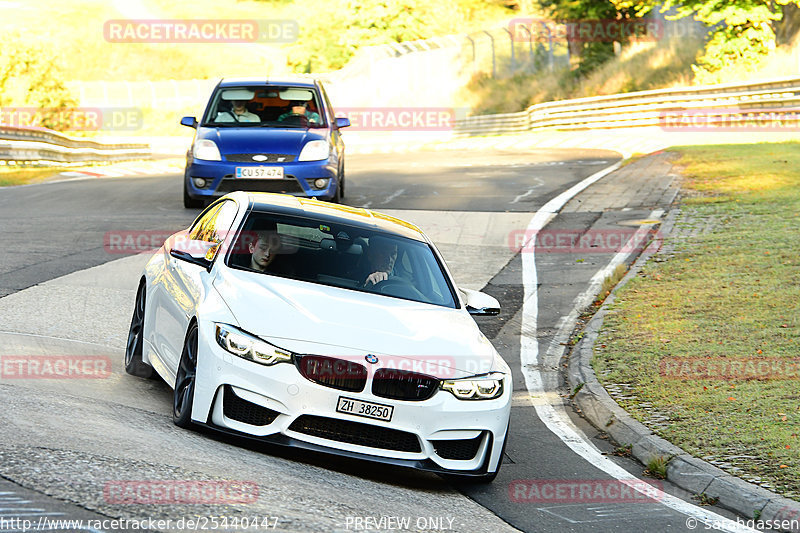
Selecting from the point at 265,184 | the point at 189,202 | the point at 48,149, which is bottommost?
the point at 48,149

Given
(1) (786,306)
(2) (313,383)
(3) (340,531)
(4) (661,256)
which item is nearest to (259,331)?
(2) (313,383)

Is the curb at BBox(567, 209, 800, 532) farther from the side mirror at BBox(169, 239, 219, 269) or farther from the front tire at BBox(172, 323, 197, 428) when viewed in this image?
the side mirror at BBox(169, 239, 219, 269)

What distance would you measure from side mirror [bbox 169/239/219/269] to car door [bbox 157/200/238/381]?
0.05 metres

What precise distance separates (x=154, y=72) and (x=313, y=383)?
113 meters

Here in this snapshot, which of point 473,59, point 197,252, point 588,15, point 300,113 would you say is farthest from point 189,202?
point 473,59

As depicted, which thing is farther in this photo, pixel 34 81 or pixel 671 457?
pixel 34 81

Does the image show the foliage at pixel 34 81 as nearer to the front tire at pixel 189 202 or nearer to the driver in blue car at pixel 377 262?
the front tire at pixel 189 202

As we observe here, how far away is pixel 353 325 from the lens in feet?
22.4

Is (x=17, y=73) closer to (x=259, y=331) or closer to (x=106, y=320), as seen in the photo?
(x=106, y=320)

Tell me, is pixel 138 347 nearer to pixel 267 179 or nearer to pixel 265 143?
pixel 267 179

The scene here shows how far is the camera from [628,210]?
18.9m

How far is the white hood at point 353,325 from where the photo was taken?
260 inches

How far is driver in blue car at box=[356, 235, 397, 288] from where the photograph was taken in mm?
7855

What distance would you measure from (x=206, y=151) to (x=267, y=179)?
1.07 metres
